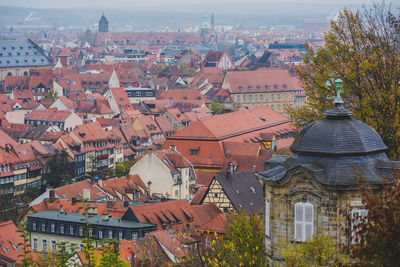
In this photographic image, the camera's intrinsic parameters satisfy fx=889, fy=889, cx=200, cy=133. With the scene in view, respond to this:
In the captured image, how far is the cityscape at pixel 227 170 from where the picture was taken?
22.2m

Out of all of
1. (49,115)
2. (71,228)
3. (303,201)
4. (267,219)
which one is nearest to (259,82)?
(49,115)

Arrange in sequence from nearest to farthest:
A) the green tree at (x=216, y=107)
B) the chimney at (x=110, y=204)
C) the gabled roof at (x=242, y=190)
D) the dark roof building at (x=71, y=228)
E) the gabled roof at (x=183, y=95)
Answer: the dark roof building at (x=71, y=228), the chimney at (x=110, y=204), the gabled roof at (x=242, y=190), the green tree at (x=216, y=107), the gabled roof at (x=183, y=95)

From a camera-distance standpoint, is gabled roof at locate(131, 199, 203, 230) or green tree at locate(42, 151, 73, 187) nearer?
gabled roof at locate(131, 199, 203, 230)

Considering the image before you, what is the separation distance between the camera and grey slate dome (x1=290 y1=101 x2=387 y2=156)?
2270cm

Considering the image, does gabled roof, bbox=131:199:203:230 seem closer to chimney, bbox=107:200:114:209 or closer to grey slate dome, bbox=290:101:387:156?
chimney, bbox=107:200:114:209

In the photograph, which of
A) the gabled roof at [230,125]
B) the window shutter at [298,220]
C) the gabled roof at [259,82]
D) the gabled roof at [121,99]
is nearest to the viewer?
the window shutter at [298,220]

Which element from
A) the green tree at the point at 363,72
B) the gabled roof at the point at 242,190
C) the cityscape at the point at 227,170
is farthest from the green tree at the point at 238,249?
the gabled roof at the point at 242,190

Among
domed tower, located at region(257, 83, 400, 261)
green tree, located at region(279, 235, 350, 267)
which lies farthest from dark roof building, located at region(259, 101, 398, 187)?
green tree, located at region(279, 235, 350, 267)

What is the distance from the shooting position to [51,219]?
5381cm

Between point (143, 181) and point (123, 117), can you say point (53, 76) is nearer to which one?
point (123, 117)

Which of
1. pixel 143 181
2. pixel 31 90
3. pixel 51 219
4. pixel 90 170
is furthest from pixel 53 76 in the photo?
pixel 51 219

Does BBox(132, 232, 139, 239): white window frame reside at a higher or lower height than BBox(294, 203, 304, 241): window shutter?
lower

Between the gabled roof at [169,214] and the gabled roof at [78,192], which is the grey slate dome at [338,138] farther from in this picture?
the gabled roof at [78,192]

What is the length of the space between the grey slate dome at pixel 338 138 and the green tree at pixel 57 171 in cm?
6198
